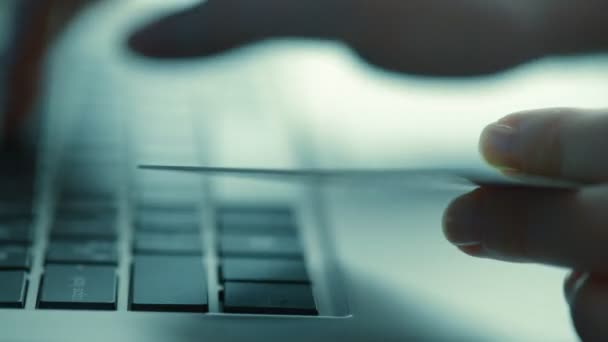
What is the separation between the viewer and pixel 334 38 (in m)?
0.58

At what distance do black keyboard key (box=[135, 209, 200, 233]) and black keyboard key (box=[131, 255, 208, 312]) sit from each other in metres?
0.03

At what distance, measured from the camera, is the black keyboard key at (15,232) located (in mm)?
307

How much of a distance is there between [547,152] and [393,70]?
28 centimetres

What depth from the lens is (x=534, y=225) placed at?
0.94ft

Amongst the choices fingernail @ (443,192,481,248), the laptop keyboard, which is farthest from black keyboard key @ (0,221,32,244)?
fingernail @ (443,192,481,248)

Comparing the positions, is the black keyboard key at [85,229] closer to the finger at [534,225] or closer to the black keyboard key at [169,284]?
the black keyboard key at [169,284]

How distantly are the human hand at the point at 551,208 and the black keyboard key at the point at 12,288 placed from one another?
157 millimetres

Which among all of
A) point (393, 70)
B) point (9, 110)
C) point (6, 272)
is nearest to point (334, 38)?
point (393, 70)

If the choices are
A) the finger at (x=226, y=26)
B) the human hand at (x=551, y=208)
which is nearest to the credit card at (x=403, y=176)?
the human hand at (x=551, y=208)

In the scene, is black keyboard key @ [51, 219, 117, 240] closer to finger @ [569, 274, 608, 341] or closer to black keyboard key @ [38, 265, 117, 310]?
black keyboard key @ [38, 265, 117, 310]

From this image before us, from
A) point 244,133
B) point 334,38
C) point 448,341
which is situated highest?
point 334,38

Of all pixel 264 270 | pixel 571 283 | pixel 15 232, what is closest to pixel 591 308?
pixel 571 283

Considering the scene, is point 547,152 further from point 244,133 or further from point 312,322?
point 244,133

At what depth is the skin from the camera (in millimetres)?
283
